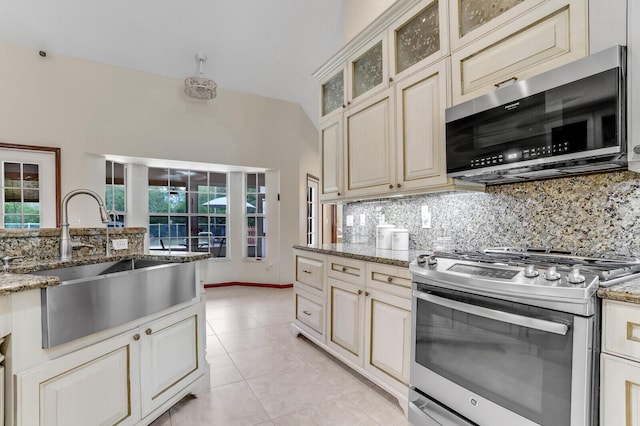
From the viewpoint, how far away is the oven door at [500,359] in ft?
3.74

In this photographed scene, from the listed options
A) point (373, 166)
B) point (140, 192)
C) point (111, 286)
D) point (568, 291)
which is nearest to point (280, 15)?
point (373, 166)

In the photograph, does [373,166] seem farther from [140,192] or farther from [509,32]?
[140,192]

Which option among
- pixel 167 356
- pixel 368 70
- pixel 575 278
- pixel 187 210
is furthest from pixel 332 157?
pixel 187 210

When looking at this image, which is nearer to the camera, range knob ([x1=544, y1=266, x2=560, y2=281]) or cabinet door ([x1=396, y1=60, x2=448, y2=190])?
range knob ([x1=544, y1=266, x2=560, y2=281])

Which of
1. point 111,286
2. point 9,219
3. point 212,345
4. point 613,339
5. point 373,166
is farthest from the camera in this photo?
point 9,219

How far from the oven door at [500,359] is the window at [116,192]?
4.43 meters

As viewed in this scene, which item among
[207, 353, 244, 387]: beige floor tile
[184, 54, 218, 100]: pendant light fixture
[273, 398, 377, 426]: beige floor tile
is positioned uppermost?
[184, 54, 218, 100]: pendant light fixture

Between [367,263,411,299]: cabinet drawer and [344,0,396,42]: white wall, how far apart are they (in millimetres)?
2486

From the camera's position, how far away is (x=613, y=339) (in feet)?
3.53

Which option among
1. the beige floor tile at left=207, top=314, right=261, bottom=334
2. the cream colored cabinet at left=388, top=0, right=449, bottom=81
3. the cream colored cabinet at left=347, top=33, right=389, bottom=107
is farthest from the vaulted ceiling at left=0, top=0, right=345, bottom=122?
the beige floor tile at left=207, top=314, right=261, bottom=334

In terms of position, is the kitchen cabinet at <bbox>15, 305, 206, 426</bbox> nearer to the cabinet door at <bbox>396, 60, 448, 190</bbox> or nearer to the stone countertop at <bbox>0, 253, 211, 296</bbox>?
the stone countertop at <bbox>0, 253, 211, 296</bbox>

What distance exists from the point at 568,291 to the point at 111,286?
1854 millimetres

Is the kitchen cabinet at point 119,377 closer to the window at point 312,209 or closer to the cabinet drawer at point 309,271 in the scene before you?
the cabinet drawer at point 309,271

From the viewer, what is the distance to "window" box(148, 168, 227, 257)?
16.6 ft
